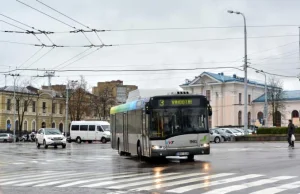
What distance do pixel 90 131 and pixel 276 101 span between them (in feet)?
153

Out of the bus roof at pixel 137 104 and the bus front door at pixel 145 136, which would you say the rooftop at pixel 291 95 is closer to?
the bus roof at pixel 137 104

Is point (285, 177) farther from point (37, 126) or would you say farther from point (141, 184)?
point (37, 126)

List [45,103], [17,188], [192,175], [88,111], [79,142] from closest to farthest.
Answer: [17,188]
[192,175]
[79,142]
[88,111]
[45,103]

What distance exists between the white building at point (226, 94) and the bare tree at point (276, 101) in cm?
664

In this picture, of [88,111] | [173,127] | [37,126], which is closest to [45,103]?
[37,126]

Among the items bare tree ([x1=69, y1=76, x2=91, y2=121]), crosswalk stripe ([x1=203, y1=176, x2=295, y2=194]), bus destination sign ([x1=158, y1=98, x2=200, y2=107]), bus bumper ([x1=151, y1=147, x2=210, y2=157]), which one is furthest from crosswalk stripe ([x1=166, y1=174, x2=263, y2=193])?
bare tree ([x1=69, y1=76, x2=91, y2=121])

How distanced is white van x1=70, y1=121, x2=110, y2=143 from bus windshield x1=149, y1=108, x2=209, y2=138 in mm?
36457

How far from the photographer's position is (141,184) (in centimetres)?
1401

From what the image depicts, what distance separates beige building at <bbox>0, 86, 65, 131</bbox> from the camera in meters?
91.5

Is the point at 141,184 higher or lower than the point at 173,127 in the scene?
lower

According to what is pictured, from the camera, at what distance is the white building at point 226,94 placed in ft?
339

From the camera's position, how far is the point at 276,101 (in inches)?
3661

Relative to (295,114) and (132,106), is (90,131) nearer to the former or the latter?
(132,106)

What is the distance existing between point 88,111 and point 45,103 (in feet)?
40.3
